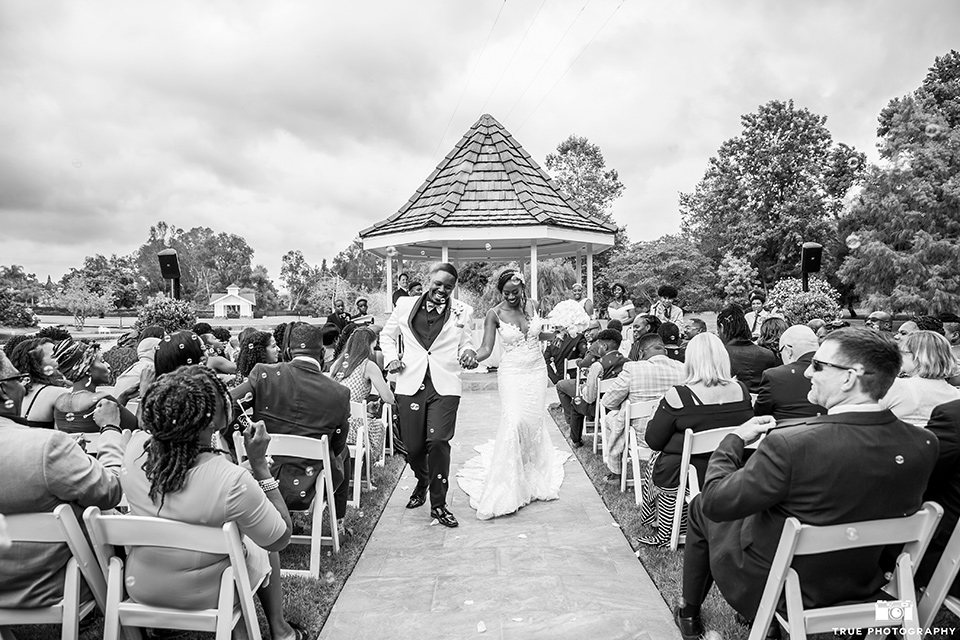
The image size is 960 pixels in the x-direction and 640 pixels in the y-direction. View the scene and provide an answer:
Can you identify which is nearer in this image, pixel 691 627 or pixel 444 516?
pixel 691 627

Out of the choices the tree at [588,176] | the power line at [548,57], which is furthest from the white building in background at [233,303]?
the power line at [548,57]

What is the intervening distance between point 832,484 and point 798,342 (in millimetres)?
2870

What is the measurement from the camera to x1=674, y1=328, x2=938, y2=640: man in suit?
7.06 ft

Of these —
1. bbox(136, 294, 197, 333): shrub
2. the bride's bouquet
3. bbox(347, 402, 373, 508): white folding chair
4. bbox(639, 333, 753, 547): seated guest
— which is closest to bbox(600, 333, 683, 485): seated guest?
bbox(639, 333, 753, 547): seated guest

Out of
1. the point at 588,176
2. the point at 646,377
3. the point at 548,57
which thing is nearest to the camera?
the point at 646,377

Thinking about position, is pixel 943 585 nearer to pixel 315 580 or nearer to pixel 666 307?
pixel 315 580

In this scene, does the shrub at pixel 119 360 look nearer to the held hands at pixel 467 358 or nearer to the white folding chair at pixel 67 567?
the held hands at pixel 467 358

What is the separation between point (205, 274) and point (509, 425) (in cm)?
10693

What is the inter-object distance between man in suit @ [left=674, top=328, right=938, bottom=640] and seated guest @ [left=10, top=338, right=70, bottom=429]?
3814mm

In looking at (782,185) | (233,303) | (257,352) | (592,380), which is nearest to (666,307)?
(592,380)

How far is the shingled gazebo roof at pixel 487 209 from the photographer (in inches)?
462

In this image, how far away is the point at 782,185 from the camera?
35.0m

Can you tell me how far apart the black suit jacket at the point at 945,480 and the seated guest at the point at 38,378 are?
484 cm

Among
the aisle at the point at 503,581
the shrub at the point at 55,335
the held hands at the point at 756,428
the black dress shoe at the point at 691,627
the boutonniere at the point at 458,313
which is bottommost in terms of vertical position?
the aisle at the point at 503,581
